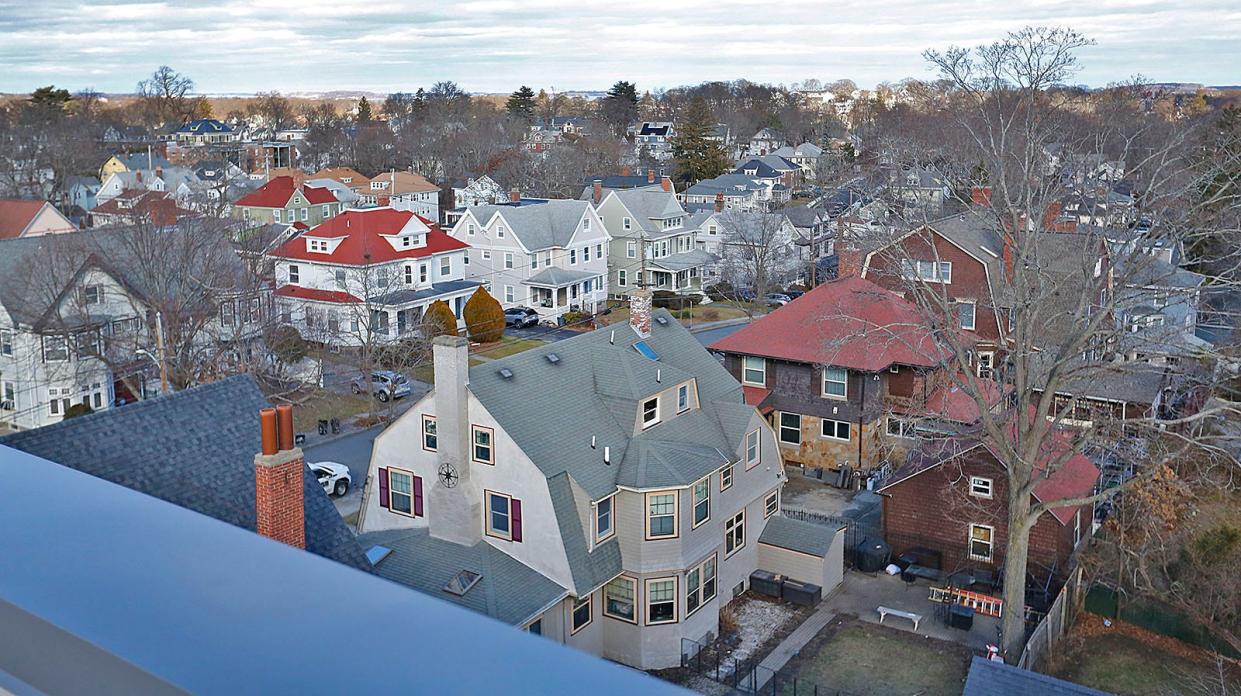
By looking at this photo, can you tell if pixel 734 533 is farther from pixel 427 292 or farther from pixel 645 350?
pixel 427 292

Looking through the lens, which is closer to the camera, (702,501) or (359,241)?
(702,501)

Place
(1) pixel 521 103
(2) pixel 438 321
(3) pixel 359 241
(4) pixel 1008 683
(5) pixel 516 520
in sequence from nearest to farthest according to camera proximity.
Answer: (4) pixel 1008 683 < (5) pixel 516 520 < (2) pixel 438 321 < (3) pixel 359 241 < (1) pixel 521 103

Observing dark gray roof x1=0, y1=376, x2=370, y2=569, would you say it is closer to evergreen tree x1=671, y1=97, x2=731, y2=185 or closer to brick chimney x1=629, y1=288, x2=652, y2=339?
brick chimney x1=629, y1=288, x2=652, y2=339

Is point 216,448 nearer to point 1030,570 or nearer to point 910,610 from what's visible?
point 910,610

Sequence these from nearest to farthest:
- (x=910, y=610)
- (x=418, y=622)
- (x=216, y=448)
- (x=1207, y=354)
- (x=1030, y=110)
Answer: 1. (x=418, y=622)
2. (x=216, y=448)
3. (x=1207, y=354)
4. (x=1030, y=110)
5. (x=910, y=610)

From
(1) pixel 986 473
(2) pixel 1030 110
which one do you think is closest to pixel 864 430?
(1) pixel 986 473

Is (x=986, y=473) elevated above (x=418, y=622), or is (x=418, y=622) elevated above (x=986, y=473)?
(x=418, y=622)

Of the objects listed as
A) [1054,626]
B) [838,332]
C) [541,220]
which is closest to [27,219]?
[541,220]
